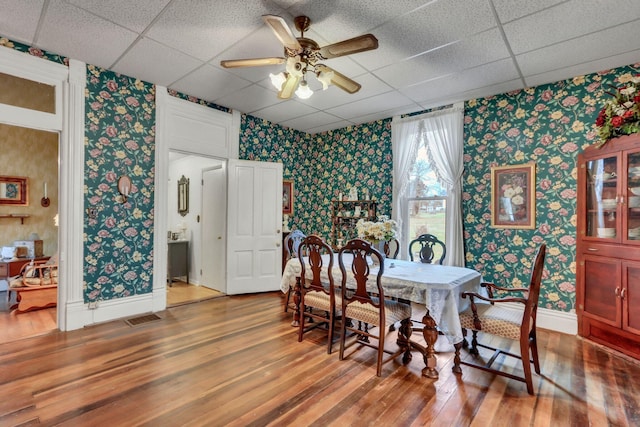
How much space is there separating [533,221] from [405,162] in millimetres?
1851

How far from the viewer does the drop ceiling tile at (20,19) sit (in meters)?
2.41

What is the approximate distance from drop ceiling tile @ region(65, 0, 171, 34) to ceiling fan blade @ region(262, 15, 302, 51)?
0.96 meters

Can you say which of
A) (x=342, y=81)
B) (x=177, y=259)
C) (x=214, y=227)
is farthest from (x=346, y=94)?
(x=177, y=259)

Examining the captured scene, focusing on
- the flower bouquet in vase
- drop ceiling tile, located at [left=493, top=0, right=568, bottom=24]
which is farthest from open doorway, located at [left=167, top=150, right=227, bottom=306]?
drop ceiling tile, located at [left=493, top=0, right=568, bottom=24]

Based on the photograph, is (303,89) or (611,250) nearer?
(303,89)

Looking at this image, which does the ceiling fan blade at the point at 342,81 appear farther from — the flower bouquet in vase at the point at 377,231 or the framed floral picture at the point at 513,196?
the framed floral picture at the point at 513,196

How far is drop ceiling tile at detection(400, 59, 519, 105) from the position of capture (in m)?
3.29

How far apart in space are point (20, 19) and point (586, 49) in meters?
5.00

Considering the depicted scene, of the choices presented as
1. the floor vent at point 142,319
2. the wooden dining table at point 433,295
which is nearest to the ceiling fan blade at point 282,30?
the wooden dining table at point 433,295

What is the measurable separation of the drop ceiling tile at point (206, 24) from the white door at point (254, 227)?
208 centimetres

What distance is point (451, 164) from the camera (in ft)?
14.1

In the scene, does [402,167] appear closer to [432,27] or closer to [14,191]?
[432,27]

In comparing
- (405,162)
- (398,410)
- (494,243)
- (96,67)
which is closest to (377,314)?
(398,410)

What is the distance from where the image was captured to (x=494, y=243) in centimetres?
400
